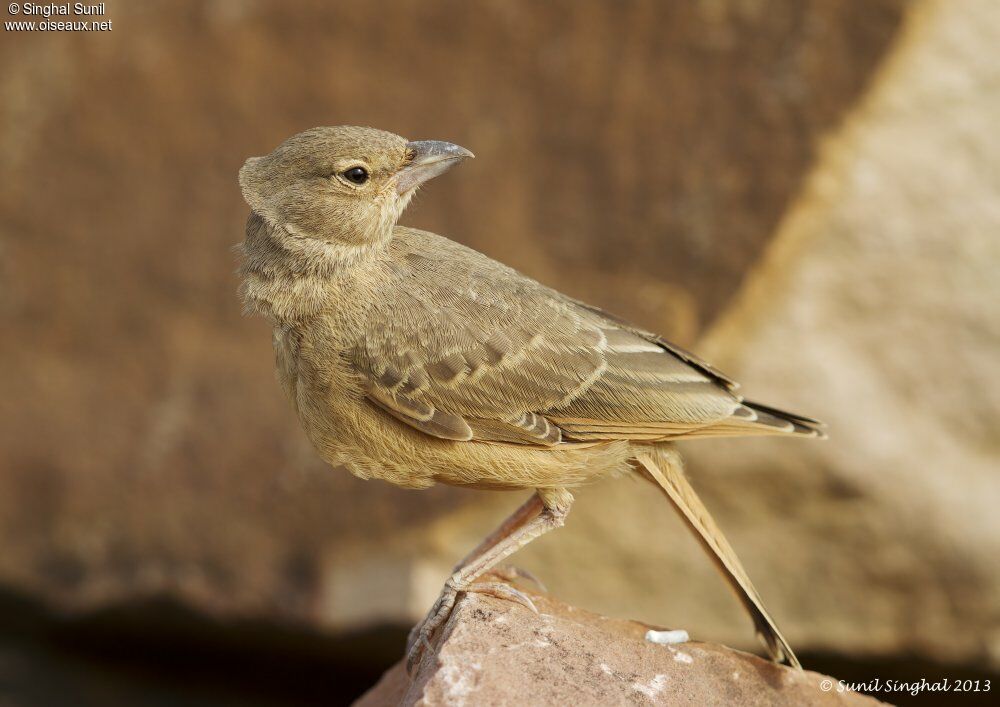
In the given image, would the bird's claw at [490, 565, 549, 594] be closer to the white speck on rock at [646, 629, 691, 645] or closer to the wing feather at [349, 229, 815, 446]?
the white speck on rock at [646, 629, 691, 645]

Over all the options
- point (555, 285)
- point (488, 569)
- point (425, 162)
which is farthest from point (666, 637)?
point (555, 285)

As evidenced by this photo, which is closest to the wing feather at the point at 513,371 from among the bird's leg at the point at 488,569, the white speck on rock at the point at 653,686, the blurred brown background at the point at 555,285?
the bird's leg at the point at 488,569

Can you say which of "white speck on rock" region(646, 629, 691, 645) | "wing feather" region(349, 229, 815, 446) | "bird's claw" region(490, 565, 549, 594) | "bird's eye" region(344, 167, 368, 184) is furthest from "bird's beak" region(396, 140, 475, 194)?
"white speck on rock" region(646, 629, 691, 645)

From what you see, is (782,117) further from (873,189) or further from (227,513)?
(227,513)

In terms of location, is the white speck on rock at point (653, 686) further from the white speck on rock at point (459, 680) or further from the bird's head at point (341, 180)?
the bird's head at point (341, 180)

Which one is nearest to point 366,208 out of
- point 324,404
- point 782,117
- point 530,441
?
point 324,404

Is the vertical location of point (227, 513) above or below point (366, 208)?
below

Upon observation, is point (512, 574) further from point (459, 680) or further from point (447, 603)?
point (459, 680)
